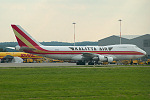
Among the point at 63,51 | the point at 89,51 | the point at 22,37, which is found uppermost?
the point at 22,37

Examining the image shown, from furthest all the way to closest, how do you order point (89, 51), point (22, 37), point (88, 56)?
point (89, 51) < point (88, 56) < point (22, 37)

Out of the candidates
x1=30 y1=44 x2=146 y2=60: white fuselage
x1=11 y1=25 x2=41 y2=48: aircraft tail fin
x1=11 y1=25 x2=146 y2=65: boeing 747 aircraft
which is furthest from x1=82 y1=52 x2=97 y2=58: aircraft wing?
x1=11 y1=25 x2=41 y2=48: aircraft tail fin

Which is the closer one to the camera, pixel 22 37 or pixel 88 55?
pixel 22 37

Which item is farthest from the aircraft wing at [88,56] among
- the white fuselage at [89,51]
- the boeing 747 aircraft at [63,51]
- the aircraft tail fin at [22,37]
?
the aircraft tail fin at [22,37]

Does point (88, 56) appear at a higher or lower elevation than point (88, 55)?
lower

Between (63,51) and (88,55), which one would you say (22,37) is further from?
(88,55)

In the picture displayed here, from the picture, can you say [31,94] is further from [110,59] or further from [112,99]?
[110,59]

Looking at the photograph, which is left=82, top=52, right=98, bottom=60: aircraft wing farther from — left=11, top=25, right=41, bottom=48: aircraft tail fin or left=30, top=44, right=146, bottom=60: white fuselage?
left=11, top=25, right=41, bottom=48: aircraft tail fin

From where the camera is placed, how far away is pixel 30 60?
8625 centimetres

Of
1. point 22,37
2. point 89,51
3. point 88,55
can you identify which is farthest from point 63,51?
point 22,37

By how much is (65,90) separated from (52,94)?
67.8 inches

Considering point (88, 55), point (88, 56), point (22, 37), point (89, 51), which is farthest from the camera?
point (89, 51)

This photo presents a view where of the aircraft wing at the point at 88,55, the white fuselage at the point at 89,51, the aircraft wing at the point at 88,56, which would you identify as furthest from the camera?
the white fuselage at the point at 89,51

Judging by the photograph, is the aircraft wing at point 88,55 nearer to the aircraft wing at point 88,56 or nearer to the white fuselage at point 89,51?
the aircraft wing at point 88,56
